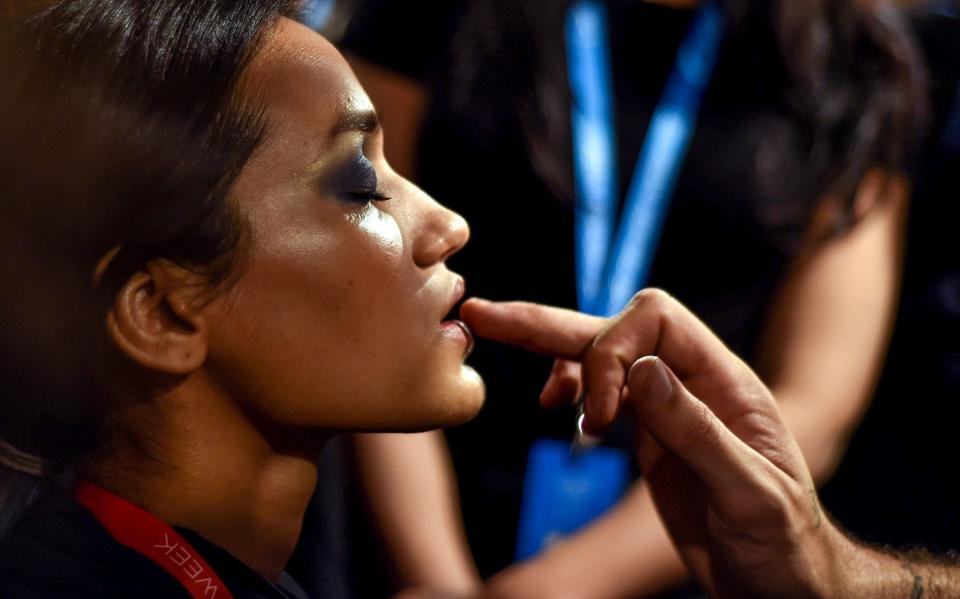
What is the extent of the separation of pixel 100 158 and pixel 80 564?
0.30 metres

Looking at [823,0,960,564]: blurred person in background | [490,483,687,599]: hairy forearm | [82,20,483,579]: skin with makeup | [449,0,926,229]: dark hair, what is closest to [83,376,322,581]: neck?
[82,20,483,579]: skin with makeup

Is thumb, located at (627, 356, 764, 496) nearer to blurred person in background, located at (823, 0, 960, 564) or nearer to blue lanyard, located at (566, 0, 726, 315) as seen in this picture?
blue lanyard, located at (566, 0, 726, 315)

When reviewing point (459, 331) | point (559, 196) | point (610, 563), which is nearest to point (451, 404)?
point (459, 331)

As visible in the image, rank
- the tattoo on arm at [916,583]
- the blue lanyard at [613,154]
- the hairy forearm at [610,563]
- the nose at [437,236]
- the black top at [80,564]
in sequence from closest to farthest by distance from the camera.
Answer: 1. the black top at [80,564]
2. the nose at [437,236]
3. the tattoo on arm at [916,583]
4. the hairy forearm at [610,563]
5. the blue lanyard at [613,154]

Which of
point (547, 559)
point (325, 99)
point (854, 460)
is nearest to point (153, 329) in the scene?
point (325, 99)

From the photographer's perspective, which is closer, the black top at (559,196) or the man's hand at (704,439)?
the man's hand at (704,439)

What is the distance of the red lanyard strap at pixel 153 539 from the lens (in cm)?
91

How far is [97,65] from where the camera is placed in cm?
90

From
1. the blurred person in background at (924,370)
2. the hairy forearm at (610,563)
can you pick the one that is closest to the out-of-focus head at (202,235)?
the hairy forearm at (610,563)

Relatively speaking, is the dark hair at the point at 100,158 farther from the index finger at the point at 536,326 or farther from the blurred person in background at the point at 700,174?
the blurred person in background at the point at 700,174

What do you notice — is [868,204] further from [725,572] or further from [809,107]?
[725,572]

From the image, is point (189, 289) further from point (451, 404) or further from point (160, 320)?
point (451, 404)

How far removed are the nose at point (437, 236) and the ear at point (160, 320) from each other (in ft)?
0.59

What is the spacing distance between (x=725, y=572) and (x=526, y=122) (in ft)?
2.10
